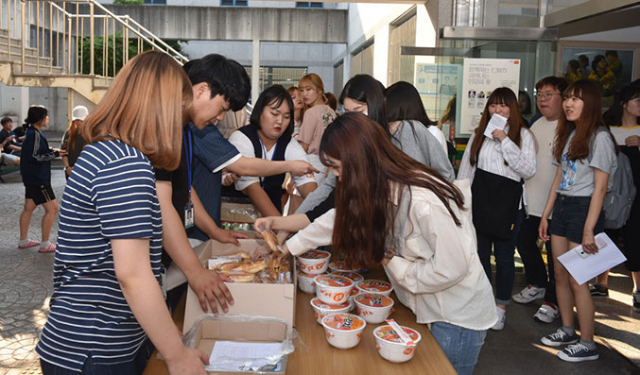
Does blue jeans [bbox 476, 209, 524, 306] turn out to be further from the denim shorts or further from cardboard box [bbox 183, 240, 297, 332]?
cardboard box [bbox 183, 240, 297, 332]

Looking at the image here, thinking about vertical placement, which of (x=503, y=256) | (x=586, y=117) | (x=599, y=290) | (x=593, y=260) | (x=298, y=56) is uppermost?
(x=298, y=56)

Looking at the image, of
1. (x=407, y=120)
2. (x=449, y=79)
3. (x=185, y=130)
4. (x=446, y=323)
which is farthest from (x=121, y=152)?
(x=449, y=79)

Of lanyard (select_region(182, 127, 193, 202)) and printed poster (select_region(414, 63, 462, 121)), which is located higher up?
printed poster (select_region(414, 63, 462, 121))

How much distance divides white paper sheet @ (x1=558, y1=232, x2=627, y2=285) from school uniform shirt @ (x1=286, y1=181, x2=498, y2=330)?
5.71ft

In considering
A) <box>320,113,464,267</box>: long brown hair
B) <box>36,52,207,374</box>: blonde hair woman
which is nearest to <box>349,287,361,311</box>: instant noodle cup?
<box>320,113,464,267</box>: long brown hair

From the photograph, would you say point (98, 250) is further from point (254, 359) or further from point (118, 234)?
point (254, 359)

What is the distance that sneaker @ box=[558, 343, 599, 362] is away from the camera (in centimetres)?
342

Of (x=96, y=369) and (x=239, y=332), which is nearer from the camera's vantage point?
(x=96, y=369)

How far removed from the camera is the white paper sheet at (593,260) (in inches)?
125

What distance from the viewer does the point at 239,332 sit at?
1.65m

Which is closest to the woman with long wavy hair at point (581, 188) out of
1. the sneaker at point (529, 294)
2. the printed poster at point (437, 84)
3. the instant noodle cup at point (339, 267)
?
the sneaker at point (529, 294)

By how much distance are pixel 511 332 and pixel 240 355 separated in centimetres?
301

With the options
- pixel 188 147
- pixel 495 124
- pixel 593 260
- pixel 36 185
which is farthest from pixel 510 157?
pixel 36 185

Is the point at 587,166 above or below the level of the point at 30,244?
above
